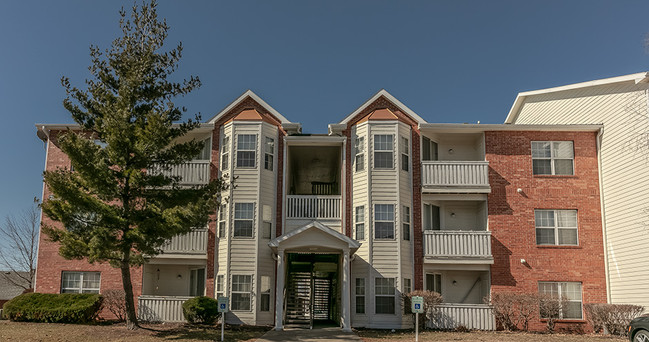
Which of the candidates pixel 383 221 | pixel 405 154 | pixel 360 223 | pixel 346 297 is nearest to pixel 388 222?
pixel 383 221

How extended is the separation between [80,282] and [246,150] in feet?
28.6

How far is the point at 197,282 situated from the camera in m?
24.4

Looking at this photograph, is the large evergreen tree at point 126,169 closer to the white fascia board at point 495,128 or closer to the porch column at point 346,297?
the porch column at point 346,297

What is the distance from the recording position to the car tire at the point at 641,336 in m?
15.3

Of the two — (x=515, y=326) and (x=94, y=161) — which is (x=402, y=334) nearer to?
(x=515, y=326)

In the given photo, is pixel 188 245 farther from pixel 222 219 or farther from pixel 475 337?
pixel 475 337

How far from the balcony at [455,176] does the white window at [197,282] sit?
985 centimetres

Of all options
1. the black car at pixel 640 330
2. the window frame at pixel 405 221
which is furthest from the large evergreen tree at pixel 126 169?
the black car at pixel 640 330

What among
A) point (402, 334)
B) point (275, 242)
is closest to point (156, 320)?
point (275, 242)

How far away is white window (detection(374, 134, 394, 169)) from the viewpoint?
23812 millimetres

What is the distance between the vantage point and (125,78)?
19.2m

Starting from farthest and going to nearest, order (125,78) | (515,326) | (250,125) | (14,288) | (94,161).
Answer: (14,288), (250,125), (515,326), (125,78), (94,161)

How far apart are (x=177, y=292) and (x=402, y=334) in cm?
997

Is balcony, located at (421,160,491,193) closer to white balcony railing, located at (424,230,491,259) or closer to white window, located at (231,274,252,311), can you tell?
white balcony railing, located at (424,230,491,259)
